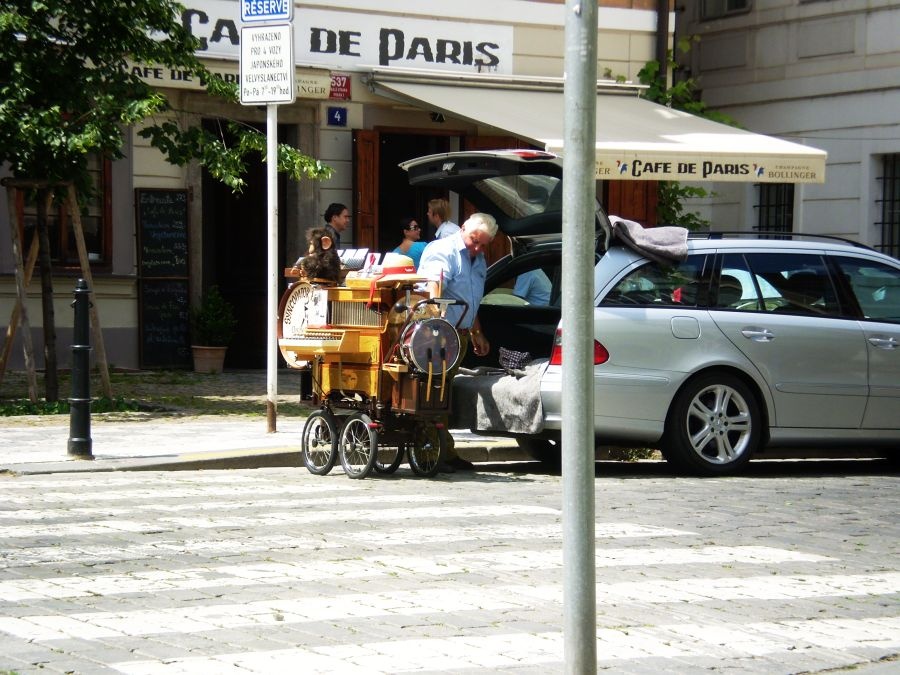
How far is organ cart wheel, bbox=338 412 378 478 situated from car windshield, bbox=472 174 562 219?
7.86 feet

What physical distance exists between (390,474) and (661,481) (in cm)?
183

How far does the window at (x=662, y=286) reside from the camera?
10781mm

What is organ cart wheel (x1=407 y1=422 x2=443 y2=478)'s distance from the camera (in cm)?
1051

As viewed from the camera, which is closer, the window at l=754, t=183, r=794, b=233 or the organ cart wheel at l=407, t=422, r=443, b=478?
the organ cart wheel at l=407, t=422, r=443, b=478

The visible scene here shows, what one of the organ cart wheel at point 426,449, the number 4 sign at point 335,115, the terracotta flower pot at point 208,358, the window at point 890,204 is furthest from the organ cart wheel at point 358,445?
the window at point 890,204

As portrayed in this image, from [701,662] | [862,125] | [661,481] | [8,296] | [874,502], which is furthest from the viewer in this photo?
[862,125]

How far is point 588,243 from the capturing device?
4457 mm

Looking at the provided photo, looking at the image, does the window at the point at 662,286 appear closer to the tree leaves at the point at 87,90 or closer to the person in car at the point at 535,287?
the person in car at the point at 535,287

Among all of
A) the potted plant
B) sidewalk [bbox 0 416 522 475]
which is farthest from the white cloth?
the potted plant

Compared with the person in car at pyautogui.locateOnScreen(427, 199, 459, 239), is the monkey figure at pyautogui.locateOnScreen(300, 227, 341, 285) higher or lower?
lower

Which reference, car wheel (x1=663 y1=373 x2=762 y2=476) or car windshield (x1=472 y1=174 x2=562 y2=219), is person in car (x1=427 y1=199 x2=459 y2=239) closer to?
car windshield (x1=472 y1=174 x2=562 y2=219)

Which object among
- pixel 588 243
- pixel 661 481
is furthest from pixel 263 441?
pixel 588 243

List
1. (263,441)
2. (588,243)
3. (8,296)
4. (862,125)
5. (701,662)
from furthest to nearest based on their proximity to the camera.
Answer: (862,125) < (8,296) < (263,441) < (701,662) < (588,243)

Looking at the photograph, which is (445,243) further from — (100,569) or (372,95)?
(372,95)
